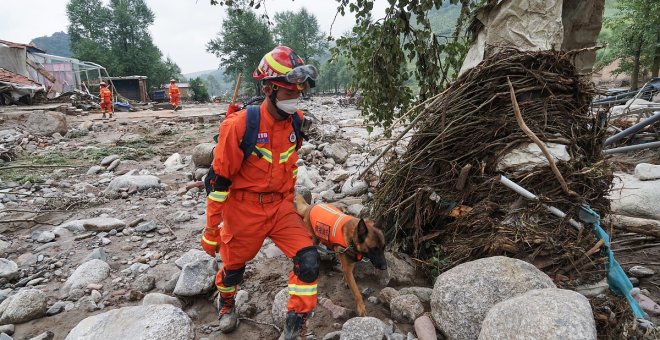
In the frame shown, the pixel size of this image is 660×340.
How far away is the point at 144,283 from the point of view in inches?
136

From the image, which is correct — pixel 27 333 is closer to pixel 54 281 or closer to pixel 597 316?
pixel 54 281

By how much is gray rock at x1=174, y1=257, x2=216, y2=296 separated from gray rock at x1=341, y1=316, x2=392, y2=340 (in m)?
1.45

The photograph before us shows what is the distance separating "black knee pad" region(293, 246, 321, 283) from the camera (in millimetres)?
2518

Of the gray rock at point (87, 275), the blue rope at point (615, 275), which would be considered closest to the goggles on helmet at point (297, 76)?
the blue rope at point (615, 275)

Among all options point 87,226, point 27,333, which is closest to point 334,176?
point 87,226

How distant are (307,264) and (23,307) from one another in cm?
246

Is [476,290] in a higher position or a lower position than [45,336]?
higher

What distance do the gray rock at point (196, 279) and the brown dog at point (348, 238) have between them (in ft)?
3.31

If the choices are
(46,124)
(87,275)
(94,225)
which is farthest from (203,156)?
(46,124)

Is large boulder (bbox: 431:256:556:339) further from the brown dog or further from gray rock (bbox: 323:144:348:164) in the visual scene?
gray rock (bbox: 323:144:348:164)

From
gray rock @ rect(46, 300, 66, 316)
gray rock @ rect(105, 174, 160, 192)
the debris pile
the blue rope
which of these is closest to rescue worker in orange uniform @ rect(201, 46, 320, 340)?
the debris pile

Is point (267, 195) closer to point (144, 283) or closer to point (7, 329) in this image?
point (144, 283)

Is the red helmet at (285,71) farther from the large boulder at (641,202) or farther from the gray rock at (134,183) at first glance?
the gray rock at (134,183)

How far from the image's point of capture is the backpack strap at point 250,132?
2.54 meters
